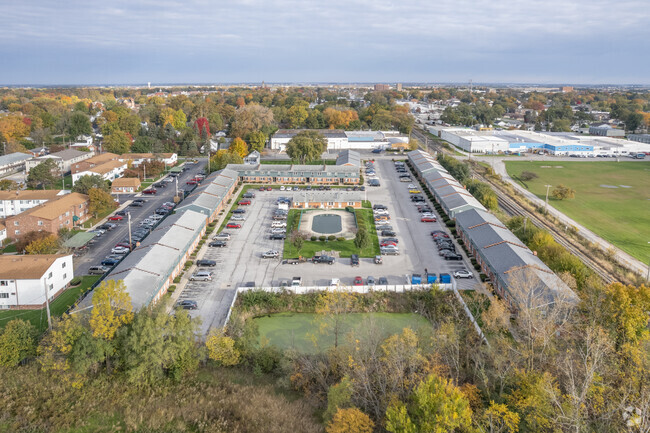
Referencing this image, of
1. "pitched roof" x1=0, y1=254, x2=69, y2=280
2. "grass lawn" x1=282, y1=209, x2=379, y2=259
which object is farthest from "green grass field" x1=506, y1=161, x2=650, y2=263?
"pitched roof" x1=0, y1=254, x2=69, y2=280

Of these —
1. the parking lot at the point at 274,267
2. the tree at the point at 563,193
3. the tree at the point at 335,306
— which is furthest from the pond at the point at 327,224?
the tree at the point at 563,193

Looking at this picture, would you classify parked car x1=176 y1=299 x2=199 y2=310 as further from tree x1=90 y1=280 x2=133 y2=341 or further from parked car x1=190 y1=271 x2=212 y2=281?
tree x1=90 y1=280 x2=133 y2=341

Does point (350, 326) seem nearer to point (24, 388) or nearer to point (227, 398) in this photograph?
point (227, 398)

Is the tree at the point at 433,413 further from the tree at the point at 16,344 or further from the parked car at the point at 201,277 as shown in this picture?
the parked car at the point at 201,277

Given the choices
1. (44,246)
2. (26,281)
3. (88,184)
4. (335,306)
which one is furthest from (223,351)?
(88,184)

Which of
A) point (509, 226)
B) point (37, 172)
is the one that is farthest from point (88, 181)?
point (509, 226)

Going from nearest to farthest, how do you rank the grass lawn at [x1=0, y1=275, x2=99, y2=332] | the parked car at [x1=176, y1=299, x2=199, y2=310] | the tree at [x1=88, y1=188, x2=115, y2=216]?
the grass lawn at [x1=0, y1=275, x2=99, y2=332]
the parked car at [x1=176, y1=299, x2=199, y2=310]
the tree at [x1=88, y1=188, x2=115, y2=216]

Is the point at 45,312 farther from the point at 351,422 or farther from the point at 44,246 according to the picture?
the point at 351,422
